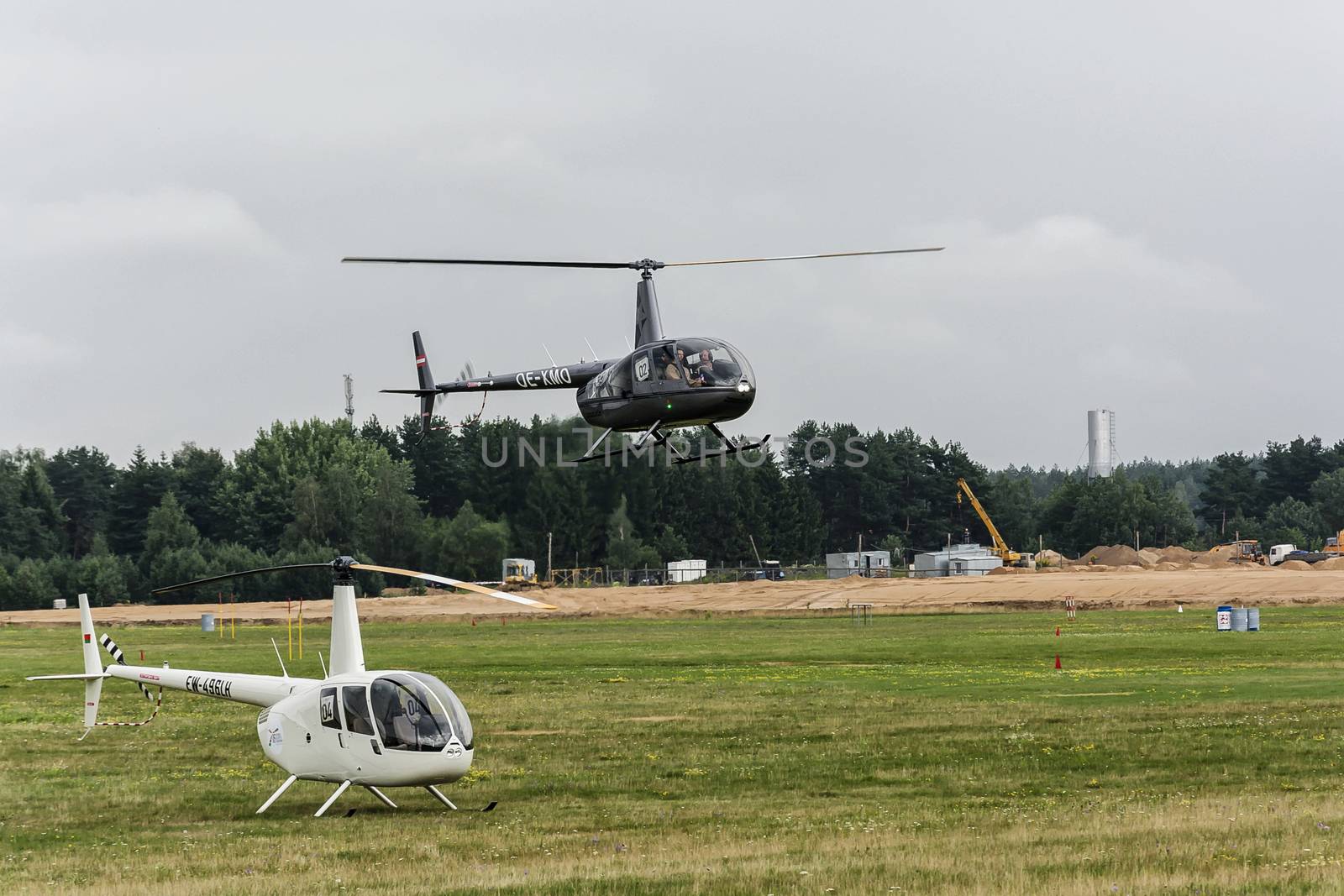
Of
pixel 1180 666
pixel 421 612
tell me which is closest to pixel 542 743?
pixel 1180 666

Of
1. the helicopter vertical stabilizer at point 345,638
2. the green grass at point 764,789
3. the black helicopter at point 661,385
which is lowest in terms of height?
the green grass at point 764,789

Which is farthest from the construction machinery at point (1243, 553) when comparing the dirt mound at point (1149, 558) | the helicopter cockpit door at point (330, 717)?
the helicopter cockpit door at point (330, 717)

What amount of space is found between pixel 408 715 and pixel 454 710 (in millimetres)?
585

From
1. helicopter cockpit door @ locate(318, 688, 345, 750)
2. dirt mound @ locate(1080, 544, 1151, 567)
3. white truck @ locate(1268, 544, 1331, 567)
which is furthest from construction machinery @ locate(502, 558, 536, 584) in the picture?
helicopter cockpit door @ locate(318, 688, 345, 750)

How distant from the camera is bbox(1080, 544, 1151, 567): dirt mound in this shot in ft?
468

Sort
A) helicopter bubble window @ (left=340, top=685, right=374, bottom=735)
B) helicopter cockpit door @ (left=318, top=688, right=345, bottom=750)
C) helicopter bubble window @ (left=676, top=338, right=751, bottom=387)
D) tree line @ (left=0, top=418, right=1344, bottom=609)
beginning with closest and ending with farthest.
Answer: helicopter bubble window @ (left=340, top=685, right=374, bottom=735), helicopter cockpit door @ (left=318, top=688, right=345, bottom=750), helicopter bubble window @ (left=676, top=338, right=751, bottom=387), tree line @ (left=0, top=418, right=1344, bottom=609)

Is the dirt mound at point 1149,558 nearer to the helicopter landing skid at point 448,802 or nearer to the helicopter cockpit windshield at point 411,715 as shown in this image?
the helicopter landing skid at point 448,802

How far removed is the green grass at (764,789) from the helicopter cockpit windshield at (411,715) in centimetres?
122

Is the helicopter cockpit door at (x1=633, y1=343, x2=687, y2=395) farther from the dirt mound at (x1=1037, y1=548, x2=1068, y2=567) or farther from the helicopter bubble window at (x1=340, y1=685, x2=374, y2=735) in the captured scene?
the dirt mound at (x1=1037, y1=548, x2=1068, y2=567)

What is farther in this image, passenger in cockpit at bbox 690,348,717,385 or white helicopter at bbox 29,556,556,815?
passenger in cockpit at bbox 690,348,717,385

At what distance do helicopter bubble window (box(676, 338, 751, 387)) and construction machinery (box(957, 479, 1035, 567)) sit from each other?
381ft

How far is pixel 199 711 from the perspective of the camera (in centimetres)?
3800

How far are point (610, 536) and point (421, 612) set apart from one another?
20563mm

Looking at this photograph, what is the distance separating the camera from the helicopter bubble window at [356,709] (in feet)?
67.2
